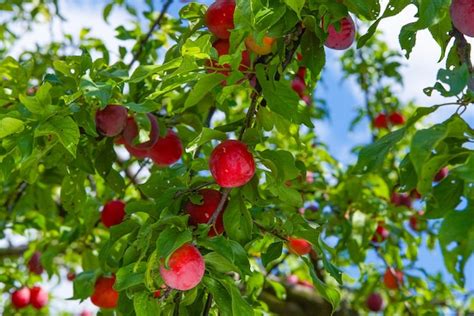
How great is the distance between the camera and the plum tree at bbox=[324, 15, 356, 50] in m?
1.31

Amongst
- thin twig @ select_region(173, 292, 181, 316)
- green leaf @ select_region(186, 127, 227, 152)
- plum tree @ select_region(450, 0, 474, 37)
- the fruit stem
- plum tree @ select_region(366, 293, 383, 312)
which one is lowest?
plum tree @ select_region(366, 293, 383, 312)

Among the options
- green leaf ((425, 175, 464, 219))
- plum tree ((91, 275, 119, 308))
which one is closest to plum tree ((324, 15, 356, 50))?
green leaf ((425, 175, 464, 219))

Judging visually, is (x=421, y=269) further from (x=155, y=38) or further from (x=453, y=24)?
(x=453, y=24)

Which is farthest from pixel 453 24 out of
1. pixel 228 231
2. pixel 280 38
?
pixel 228 231

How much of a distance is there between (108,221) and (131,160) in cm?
41

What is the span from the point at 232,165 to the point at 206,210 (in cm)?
11

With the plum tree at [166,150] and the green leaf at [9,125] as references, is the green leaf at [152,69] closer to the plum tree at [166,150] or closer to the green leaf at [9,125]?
the green leaf at [9,125]

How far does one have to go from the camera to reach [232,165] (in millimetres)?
1169

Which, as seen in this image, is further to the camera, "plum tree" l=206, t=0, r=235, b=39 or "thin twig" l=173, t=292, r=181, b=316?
"plum tree" l=206, t=0, r=235, b=39

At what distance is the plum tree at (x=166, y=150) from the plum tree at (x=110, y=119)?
0.59 ft

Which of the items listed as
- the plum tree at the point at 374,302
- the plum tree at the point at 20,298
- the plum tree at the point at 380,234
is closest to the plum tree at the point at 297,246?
the plum tree at the point at 380,234

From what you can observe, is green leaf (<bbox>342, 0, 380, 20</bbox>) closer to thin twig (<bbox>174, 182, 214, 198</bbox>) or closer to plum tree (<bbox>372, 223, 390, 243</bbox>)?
thin twig (<bbox>174, 182, 214, 198</bbox>)

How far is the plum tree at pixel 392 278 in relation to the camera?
9.26 ft

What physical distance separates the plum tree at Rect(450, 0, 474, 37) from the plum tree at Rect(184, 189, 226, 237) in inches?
20.6
